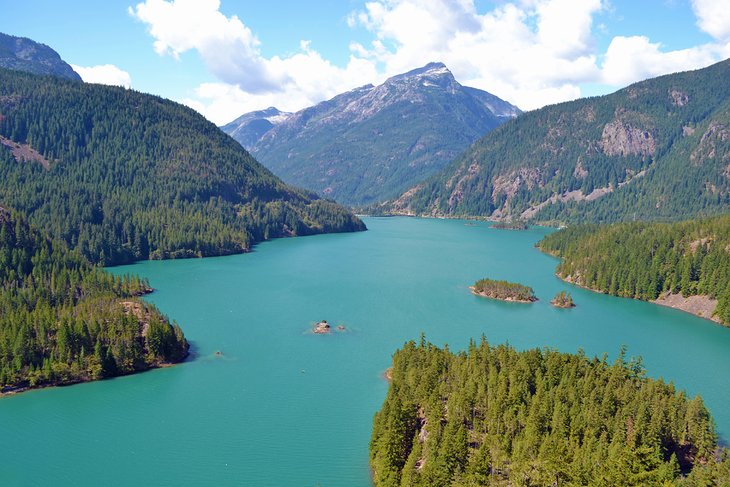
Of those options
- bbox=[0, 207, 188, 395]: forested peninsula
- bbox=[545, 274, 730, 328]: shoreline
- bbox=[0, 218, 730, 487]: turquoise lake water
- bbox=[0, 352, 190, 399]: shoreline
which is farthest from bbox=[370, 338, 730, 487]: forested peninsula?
bbox=[545, 274, 730, 328]: shoreline

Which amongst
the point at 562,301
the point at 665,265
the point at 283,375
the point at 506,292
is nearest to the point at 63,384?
the point at 283,375

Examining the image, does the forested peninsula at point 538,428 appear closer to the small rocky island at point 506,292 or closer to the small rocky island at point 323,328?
the small rocky island at point 323,328

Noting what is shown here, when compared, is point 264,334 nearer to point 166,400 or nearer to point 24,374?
point 166,400

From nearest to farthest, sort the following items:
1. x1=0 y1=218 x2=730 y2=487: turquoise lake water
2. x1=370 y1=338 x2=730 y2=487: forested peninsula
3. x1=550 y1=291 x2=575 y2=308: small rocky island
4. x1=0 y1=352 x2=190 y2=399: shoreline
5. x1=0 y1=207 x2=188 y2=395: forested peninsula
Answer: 1. x1=370 y1=338 x2=730 y2=487: forested peninsula
2. x1=0 y1=218 x2=730 y2=487: turquoise lake water
3. x1=0 y1=352 x2=190 y2=399: shoreline
4. x1=0 y1=207 x2=188 y2=395: forested peninsula
5. x1=550 y1=291 x2=575 y2=308: small rocky island

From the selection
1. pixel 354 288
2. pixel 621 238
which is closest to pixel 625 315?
pixel 621 238

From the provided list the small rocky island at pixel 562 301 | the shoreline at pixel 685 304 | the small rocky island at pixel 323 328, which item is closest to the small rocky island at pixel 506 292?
the small rocky island at pixel 562 301

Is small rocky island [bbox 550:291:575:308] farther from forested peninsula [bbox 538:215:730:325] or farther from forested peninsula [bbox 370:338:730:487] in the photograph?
forested peninsula [bbox 370:338:730:487]
